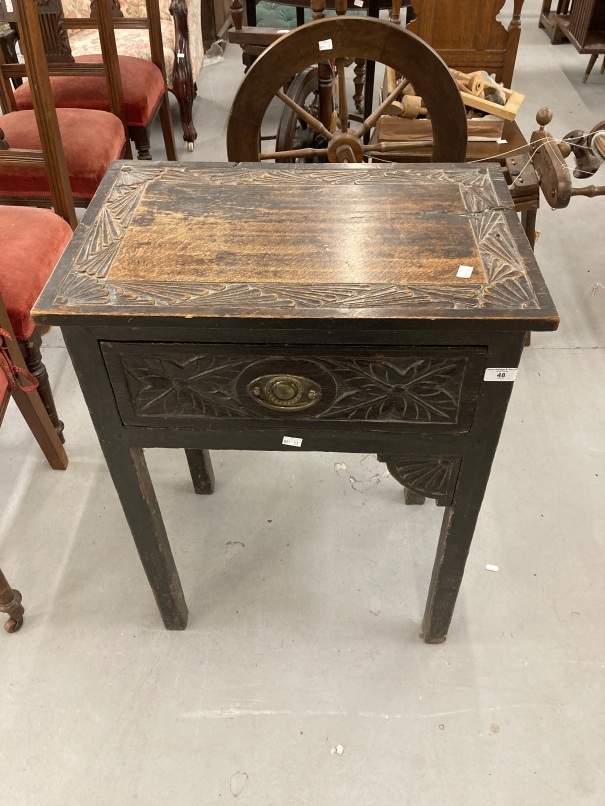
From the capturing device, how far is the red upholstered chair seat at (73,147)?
214cm

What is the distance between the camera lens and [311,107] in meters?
2.42

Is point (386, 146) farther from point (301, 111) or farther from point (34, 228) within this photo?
point (34, 228)

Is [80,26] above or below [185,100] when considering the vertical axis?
above

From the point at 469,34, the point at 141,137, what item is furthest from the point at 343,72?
the point at 141,137

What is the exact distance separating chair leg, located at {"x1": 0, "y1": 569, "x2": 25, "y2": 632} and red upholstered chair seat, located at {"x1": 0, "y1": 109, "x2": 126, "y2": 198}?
1.20m

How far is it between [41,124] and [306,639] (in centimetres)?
145

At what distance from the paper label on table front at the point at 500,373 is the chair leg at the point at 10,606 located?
1.08m

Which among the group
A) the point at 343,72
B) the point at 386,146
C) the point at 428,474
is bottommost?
the point at 428,474

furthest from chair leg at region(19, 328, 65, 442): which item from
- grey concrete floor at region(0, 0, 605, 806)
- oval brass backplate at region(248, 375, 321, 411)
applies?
oval brass backplate at region(248, 375, 321, 411)

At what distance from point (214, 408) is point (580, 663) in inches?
Result: 38.5

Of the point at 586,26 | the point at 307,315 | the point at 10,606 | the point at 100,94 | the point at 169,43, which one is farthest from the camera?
the point at 586,26

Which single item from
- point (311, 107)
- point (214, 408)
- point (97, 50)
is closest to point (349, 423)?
point (214, 408)

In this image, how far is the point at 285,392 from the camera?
103cm

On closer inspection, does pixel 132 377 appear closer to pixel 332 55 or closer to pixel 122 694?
pixel 122 694
